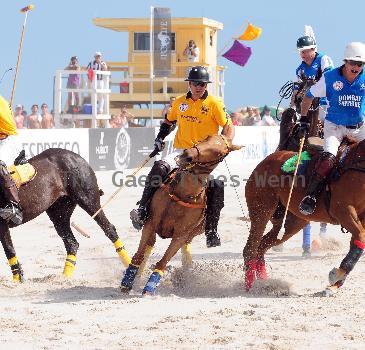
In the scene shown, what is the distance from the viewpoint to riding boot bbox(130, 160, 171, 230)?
978 centimetres

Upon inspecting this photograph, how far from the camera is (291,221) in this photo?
10992 mm

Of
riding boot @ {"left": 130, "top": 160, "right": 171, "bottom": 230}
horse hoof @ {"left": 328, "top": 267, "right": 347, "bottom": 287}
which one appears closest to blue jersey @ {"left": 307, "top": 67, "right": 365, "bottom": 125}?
horse hoof @ {"left": 328, "top": 267, "right": 347, "bottom": 287}

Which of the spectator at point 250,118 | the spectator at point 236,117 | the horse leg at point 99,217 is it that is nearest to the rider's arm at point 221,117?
the horse leg at point 99,217

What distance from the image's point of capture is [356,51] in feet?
32.0

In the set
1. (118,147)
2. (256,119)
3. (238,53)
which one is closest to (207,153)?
(118,147)

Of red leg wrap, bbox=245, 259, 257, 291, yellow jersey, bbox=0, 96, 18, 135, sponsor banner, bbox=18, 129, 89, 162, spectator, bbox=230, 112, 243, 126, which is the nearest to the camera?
red leg wrap, bbox=245, 259, 257, 291

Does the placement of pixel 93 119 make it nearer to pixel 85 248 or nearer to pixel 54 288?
pixel 85 248

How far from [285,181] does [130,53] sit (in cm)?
2685

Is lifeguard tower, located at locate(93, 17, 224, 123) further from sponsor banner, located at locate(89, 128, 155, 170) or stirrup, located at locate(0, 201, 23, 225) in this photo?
stirrup, located at locate(0, 201, 23, 225)

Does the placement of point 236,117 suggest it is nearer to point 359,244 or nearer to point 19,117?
point 19,117

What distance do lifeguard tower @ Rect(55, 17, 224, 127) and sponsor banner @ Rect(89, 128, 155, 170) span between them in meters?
7.70

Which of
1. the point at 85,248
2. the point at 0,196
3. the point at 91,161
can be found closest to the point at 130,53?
the point at 91,161

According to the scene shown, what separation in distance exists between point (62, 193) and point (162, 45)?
72.5ft

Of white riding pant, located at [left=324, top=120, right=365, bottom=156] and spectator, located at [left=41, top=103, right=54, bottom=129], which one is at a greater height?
white riding pant, located at [left=324, top=120, right=365, bottom=156]
